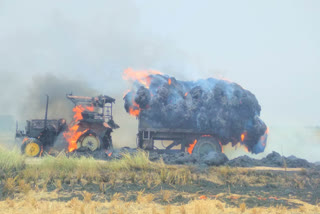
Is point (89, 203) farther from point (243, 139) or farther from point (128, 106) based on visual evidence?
point (243, 139)

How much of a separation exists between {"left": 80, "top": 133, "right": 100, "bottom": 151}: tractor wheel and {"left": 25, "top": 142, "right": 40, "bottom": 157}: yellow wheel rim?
2858 millimetres

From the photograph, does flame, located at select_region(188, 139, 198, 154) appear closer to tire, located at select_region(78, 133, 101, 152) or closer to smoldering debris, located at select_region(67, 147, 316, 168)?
smoldering debris, located at select_region(67, 147, 316, 168)

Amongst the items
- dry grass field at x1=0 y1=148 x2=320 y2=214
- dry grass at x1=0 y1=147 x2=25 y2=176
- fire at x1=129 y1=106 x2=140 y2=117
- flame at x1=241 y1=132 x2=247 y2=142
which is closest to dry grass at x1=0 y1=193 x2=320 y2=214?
dry grass field at x1=0 y1=148 x2=320 y2=214

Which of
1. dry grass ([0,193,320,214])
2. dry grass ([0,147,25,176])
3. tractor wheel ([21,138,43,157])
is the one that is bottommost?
dry grass ([0,193,320,214])

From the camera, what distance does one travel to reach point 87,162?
11.3 meters

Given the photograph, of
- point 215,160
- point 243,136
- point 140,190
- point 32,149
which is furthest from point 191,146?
point 140,190

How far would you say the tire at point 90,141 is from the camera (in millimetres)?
20500

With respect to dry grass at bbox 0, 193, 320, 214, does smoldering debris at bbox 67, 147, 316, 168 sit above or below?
above

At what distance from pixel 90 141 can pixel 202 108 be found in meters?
9.07

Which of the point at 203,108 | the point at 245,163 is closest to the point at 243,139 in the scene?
the point at 203,108

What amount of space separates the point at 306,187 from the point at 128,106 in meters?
16.2

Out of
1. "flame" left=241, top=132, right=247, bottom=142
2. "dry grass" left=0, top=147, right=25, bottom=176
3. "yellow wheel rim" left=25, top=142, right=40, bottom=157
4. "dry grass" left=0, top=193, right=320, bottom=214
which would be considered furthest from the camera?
"flame" left=241, top=132, right=247, bottom=142

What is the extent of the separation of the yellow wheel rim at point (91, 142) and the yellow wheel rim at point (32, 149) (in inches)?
117

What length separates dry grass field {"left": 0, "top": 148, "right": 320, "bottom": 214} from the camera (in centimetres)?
681
